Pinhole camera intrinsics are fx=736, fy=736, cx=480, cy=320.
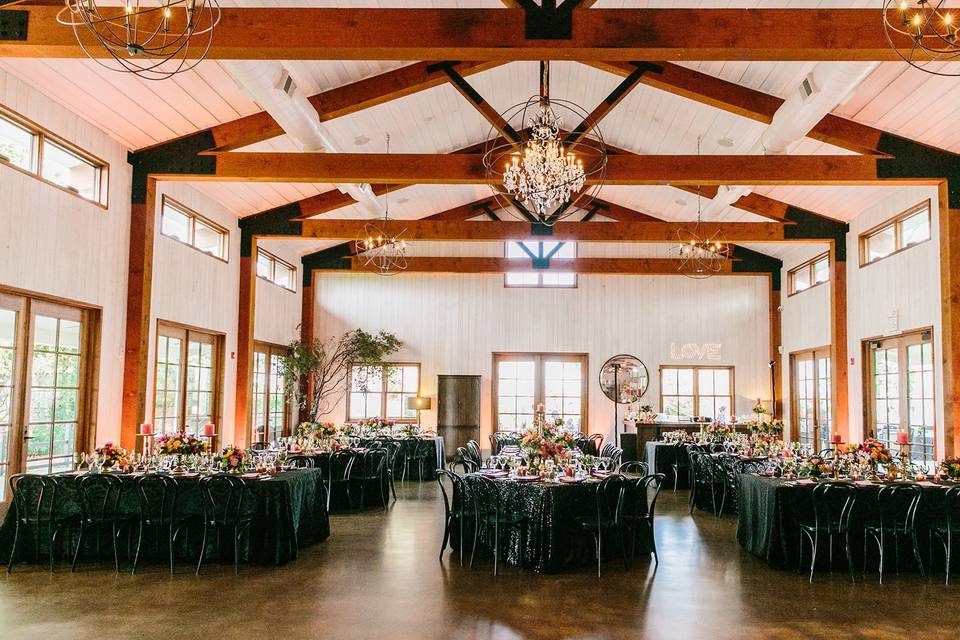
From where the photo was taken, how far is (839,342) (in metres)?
12.1

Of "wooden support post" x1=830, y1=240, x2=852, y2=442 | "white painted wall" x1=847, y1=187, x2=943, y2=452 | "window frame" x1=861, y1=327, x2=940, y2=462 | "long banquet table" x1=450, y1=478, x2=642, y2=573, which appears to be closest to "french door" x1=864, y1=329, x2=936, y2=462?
"window frame" x1=861, y1=327, x2=940, y2=462

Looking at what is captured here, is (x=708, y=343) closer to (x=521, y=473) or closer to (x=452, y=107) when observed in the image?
(x=452, y=107)

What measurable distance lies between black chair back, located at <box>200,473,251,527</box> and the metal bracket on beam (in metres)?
3.76

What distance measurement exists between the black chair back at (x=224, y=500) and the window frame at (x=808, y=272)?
10.3 metres

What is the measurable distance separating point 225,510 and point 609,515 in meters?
3.41

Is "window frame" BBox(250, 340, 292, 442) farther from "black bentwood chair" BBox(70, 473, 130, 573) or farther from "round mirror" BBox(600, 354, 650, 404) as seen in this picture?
"round mirror" BBox(600, 354, 650, 404)

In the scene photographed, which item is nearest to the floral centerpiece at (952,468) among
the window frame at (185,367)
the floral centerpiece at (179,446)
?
the floral centerpiece at (179,446)

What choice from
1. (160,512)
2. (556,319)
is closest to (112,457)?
(160,512)

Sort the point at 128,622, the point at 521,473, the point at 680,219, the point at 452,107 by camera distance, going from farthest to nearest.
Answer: the point at 680,219, the point at 452,107, the point at 521,473, the point at 128,622

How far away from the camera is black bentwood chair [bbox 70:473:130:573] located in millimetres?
6230

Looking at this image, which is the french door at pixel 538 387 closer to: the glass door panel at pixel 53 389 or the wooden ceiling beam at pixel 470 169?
the wooden ceiling beam at pixel 470 169

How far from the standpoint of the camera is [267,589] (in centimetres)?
566

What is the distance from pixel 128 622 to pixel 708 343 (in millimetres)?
13631

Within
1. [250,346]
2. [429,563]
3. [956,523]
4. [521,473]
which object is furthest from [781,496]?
[250,346]
